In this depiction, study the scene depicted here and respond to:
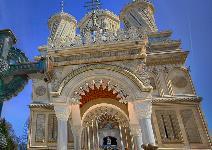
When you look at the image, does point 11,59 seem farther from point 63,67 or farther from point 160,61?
point 160,61

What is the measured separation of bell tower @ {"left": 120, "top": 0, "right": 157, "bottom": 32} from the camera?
2039 cm

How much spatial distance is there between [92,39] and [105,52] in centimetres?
97

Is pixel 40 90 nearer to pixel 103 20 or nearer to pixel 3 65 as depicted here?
pixel 3 65

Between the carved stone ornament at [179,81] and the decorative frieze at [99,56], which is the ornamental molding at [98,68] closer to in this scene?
the decorative frieze at [99,56]

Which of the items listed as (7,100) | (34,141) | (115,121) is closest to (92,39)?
(115,121)

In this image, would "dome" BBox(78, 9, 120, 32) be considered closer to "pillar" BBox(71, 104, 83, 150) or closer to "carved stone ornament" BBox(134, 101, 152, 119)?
"pillar" BBox(71, 104, 83, 150)

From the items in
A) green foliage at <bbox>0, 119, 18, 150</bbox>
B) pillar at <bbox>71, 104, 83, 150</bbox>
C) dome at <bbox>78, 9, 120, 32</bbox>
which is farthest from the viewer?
dome at <bbox>78, 9, 120, 32</bbox>

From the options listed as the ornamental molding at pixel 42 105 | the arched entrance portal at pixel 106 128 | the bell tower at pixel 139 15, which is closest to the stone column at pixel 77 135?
the arched entrance portal at pixel 106 128

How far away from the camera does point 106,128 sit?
583 inches

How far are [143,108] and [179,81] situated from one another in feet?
15.6

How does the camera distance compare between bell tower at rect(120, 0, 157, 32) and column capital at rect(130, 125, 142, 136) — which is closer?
column capital at rect(130, 125, 142, 136)

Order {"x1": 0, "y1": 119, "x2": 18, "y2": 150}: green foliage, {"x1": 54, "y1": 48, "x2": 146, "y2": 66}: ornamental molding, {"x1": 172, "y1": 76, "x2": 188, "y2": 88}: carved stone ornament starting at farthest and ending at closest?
{"x1": 172, "y1": 76, "x2": 188, "y2": 88}: carved stone ornament
{"x1": 54, "y1": 48, "x2": 146, "y2": 66}: ornamental molding
{"x1": 0, "y1": 119, "x2": 18, "y2": 150}: green foliage

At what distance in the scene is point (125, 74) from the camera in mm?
12562

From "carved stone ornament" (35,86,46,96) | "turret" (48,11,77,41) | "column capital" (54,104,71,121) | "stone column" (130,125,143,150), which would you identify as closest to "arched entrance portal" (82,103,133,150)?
"stone column" (130,125,143,150)
